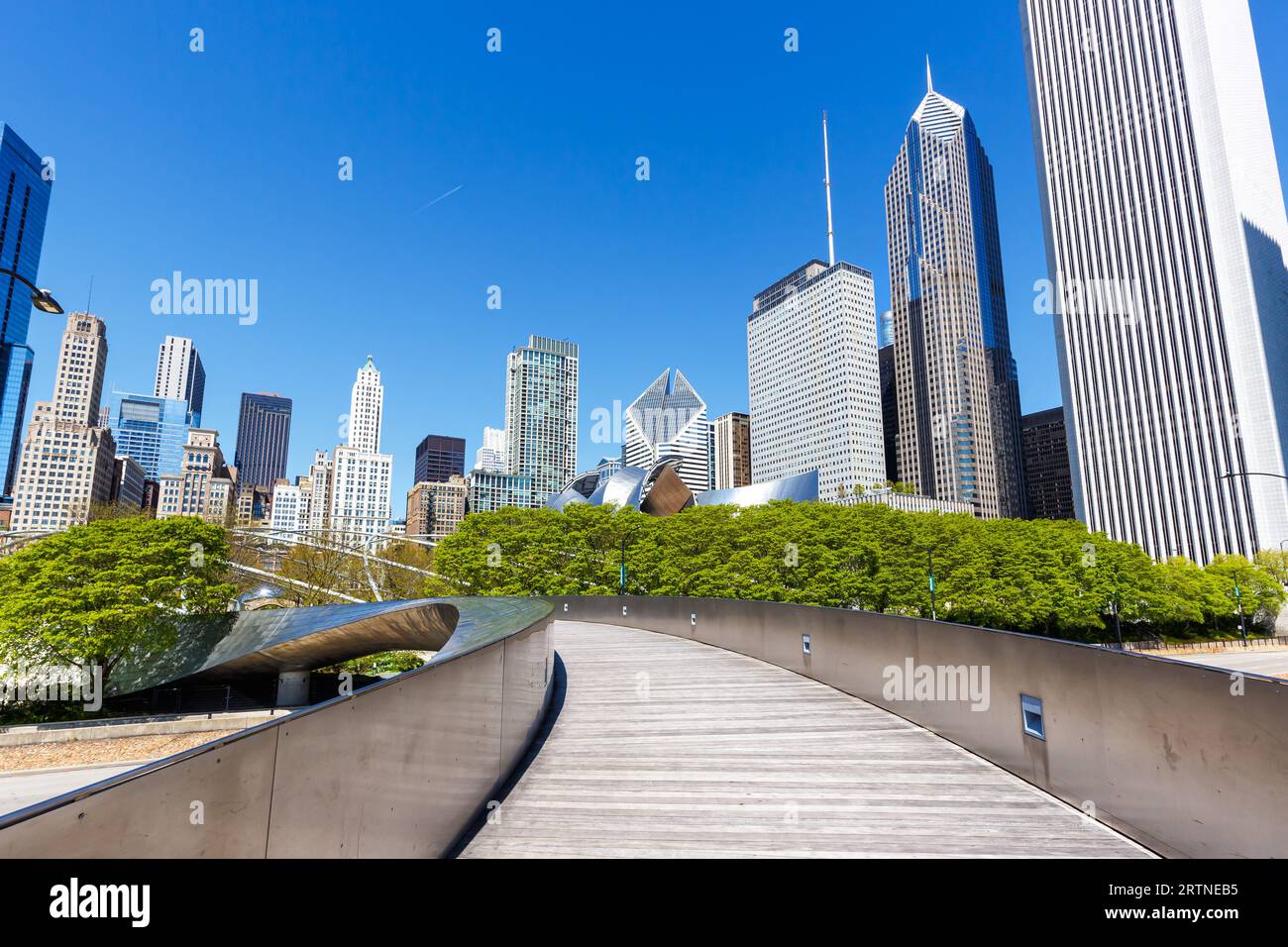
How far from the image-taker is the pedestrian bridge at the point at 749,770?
2.75 m

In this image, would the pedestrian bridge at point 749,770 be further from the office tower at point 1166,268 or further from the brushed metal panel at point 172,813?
the office tower at point 1166,268

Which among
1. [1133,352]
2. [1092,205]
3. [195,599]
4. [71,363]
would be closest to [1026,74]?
[1092,205]

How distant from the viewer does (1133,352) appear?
368ft

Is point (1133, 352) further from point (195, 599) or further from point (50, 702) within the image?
point (50, 702)

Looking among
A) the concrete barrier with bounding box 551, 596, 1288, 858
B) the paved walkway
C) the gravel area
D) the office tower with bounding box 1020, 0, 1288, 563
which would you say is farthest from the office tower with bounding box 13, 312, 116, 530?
the office tower with bounding box 1020, 0, 1288, 563

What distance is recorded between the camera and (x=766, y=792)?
6.06 meters

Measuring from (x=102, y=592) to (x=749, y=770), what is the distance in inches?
1494

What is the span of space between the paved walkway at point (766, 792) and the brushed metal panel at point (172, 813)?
7.98 ft

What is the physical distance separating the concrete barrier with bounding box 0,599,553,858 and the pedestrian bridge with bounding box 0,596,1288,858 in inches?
0.4

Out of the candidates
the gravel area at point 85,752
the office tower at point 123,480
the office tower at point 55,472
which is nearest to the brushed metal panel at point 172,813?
the gravel area at point 85,752

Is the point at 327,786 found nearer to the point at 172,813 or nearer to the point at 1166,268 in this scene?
the point at 172,813

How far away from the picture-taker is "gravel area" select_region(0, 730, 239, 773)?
2845 centimetres

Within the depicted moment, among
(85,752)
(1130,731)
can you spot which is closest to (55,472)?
(85,752)
